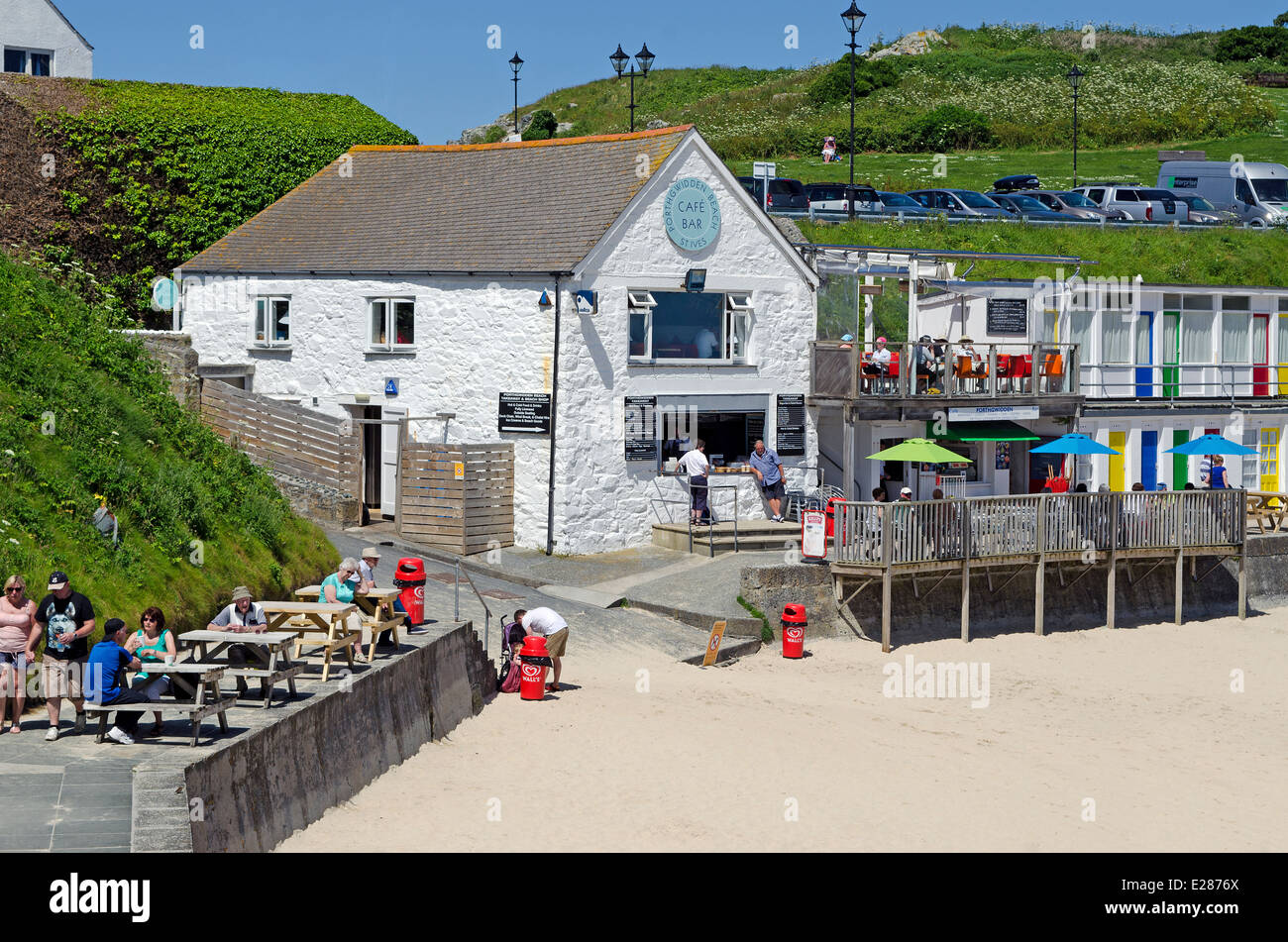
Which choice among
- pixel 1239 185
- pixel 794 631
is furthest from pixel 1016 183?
pixel 794 631

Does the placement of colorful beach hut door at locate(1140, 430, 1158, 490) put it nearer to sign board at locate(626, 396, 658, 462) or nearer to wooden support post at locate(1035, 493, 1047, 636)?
wooden support post at locate(1035, 493, 1047, 636)

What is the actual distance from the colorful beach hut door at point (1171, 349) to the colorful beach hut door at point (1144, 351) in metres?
0.39

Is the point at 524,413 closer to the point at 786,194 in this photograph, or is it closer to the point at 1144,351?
the point at 1144,351

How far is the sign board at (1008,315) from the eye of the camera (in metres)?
33.5

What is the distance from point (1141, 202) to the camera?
159 ft

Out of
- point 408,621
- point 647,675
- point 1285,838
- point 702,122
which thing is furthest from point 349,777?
point 702,122

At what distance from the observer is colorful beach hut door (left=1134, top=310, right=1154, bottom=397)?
35.0 meters

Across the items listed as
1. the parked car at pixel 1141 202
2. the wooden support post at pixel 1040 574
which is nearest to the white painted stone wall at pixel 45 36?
the parked car at pixel 1141 202

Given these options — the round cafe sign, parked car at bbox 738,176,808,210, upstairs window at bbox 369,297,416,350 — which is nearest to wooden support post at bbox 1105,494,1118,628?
the round cafe sign

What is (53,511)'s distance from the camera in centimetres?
1838

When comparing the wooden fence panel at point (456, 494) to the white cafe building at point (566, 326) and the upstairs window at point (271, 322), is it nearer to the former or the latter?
the white cafe building at point (566, 326)

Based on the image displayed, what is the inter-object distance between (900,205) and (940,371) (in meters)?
16.3

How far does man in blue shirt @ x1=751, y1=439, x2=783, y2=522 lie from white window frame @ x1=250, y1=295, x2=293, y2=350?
9741 millimetres
